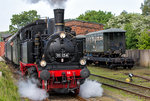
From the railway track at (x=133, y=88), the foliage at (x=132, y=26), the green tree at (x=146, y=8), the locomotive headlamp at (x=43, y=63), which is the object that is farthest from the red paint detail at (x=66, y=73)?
the green tree at (x=146, y=8)

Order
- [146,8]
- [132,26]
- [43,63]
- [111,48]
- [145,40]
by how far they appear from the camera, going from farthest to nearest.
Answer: [146,8] → [132,26] → [145,40] → [111,48] → [43,63]

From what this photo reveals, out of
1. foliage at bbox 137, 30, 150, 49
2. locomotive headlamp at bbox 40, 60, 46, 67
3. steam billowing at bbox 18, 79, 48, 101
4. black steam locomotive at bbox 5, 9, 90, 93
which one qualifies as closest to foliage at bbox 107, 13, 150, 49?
foliage at bbox 137, 30, 150, 49

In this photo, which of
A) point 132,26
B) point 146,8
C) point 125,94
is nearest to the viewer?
point 125,94

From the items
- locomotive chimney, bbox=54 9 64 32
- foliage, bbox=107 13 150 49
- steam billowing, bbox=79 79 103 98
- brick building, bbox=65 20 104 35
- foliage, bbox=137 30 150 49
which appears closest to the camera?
locomotive chimney, bbox=54 9 64 32

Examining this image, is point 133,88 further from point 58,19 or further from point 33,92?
point 58,19

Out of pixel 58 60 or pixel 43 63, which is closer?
pixel 43 63

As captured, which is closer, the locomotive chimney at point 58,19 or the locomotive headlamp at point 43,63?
the locomotive headlamp at point 43,63

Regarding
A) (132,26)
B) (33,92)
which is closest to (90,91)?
(33,92)

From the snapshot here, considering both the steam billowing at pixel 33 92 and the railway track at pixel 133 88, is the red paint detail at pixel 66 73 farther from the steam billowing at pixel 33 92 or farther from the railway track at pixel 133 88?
the railway track at pixel 133 88

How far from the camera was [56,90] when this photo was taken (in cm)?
820

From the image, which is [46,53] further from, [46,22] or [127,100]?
[127,100]

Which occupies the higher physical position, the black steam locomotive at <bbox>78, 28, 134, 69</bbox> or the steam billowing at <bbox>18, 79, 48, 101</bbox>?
the black steam locomotive at <bbox>78, 28, 134, 69</bbox>

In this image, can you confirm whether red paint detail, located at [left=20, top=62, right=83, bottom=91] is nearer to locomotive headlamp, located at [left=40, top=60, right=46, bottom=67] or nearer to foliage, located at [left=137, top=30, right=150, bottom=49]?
locomotive headlamp, located at [left=40, top=60, right=46, bottom=67]

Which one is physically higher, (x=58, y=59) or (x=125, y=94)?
(x=58, y=59)
